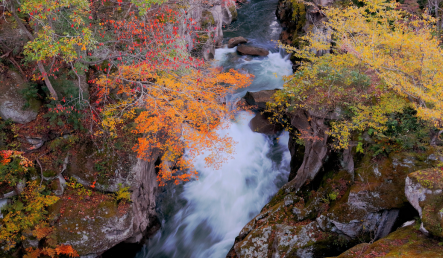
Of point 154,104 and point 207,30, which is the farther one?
point 207,30

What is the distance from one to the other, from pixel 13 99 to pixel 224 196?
11.7 meters

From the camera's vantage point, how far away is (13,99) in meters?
9.42

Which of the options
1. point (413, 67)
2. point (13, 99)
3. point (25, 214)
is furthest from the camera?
point (13, 99)

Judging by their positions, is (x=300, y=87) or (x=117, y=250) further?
(x=117, y=250)

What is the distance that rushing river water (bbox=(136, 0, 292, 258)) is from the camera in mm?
12336

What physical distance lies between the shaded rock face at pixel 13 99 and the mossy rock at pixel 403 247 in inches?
526

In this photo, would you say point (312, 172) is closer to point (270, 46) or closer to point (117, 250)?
point (117, 250)

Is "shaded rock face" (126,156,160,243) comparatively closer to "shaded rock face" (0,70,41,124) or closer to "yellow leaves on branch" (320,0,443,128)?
"shaded rock face" (0,70,41,124)

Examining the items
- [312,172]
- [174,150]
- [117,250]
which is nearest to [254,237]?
[312,172]

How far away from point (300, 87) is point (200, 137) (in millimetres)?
6358

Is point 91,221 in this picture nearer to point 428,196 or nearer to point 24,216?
point 24,216

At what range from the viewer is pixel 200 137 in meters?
13.6

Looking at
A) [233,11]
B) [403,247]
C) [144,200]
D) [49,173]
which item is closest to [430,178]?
[403,247]

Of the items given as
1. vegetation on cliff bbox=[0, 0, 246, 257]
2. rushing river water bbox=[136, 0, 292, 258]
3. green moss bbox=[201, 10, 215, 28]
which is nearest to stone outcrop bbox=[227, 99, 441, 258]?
rushing river water bbox=[136, 0, 292, 258]
